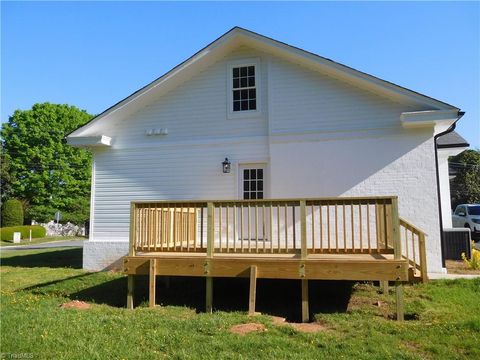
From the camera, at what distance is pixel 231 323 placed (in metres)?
6.05

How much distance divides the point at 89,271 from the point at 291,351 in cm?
818

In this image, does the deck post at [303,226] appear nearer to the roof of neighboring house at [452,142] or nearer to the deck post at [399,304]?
the deck post at [399,304]

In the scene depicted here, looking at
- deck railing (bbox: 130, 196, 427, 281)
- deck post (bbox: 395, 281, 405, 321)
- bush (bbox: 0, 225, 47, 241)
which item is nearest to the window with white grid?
deck railing (bbox: 130, 196, 427, 281)

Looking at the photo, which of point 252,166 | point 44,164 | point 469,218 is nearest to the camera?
point 252,166

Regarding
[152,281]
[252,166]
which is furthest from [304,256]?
[252,166]

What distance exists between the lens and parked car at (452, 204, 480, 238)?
1952cm

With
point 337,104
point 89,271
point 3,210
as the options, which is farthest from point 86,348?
point 3,210

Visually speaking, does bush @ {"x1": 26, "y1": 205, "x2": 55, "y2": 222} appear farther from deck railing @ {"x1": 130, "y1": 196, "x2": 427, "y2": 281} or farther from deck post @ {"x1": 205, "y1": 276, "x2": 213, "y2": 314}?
deck post @ {"x1": 205, "y1": 276, "x2": 213, "y2": 314}

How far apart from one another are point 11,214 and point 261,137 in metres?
30.7

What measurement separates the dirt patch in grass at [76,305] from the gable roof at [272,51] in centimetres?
571

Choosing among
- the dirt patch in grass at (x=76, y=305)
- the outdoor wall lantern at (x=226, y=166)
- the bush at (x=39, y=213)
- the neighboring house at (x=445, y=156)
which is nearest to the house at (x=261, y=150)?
the outdoor wall lantern at (x=226, y=166)

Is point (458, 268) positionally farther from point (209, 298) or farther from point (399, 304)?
point (209, 298)

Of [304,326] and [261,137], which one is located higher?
[261,137]

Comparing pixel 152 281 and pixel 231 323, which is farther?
pixel 152 281
